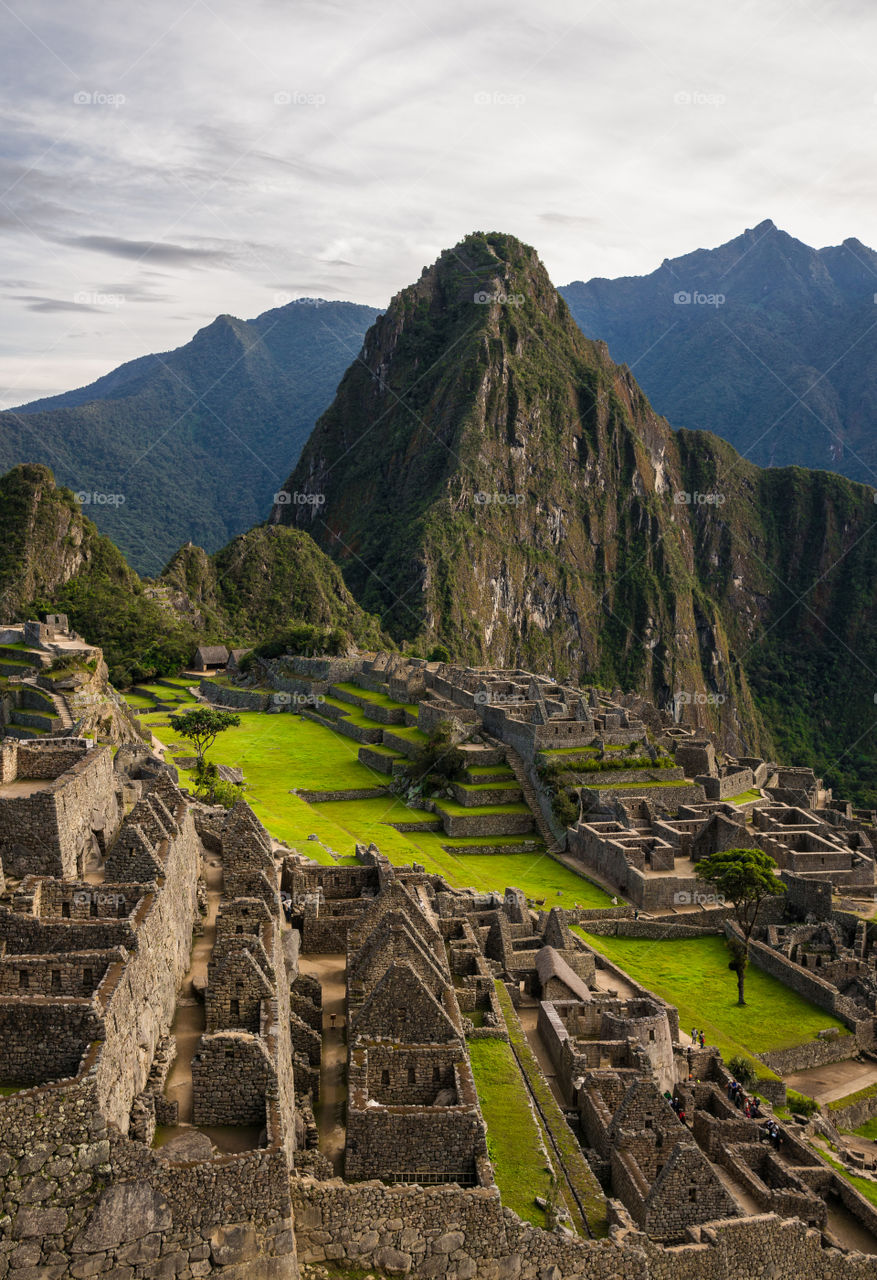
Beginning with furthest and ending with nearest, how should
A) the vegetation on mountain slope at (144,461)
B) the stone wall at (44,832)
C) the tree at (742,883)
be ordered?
the vegetation on mountain slope at (144,461) → the tree at (742,883) → the stone wall at (44,832)

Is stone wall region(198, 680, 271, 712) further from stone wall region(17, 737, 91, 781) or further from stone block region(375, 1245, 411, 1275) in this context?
stone block region(375, 1245, 411, 1275)

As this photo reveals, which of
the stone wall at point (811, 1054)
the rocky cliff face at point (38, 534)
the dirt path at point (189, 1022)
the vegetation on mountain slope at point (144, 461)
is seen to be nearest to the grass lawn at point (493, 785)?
the stone wall at point (811, 1054)

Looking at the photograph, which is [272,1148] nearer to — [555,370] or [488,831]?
[488,831]

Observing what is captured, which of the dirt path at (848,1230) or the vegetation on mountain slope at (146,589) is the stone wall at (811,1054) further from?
the vegetation on mountain slope at (146,589)

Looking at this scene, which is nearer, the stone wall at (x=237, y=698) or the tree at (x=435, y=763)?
the tree at (x=435, y=763)

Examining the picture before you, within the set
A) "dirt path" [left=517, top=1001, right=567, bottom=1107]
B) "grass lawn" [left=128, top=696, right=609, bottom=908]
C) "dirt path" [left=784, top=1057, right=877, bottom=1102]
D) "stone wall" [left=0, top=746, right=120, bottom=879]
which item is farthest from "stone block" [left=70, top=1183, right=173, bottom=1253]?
"dirt path" [left=784, top=1057, right=877, bottom=1102]

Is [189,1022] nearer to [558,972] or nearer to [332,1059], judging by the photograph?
[332,1059]

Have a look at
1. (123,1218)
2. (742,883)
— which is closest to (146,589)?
(742,883)
